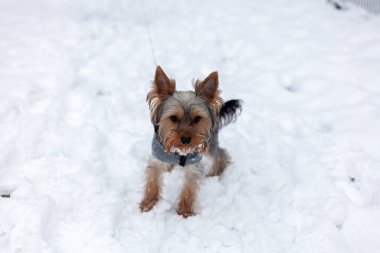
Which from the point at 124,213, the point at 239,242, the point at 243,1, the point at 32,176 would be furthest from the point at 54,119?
the point at 243,1

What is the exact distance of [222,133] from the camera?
6.67m

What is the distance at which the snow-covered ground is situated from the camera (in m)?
5.05

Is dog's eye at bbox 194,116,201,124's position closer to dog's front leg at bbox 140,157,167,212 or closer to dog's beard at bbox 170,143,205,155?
dog's beard at bbox 170,143,205,155

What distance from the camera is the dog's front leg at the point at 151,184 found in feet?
17.6

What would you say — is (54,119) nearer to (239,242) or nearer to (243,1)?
(239,242)

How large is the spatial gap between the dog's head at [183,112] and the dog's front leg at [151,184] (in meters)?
0.62

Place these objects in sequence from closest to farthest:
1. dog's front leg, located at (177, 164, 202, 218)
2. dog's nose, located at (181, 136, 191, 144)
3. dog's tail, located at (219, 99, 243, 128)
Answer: dog's nose, located at (181, 136, 191, 144) < dog's front leg, located at (177, 164, 202, 218) < dog's tail, located at (219, 99, 243, 128)

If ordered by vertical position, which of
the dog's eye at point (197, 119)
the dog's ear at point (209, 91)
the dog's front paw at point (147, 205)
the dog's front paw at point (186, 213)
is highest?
the dog's ear at point (209, 91)

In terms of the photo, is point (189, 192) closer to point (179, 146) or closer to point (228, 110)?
point (179, 146)

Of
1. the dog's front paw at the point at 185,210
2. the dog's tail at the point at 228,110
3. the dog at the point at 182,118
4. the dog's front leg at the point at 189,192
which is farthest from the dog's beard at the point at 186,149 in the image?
the dog's tail at the point at 228,110

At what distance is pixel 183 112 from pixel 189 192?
119 cm

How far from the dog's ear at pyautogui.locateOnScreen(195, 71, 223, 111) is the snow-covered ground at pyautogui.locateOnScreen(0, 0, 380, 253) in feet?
4.78

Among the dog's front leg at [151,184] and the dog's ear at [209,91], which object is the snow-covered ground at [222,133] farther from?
the dog's ear at [209,91]

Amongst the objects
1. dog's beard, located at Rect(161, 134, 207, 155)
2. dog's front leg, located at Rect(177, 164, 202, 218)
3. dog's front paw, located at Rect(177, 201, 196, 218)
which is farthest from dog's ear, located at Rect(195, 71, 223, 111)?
dog's front paw, located at Rect(177, 201, 196, 218)
